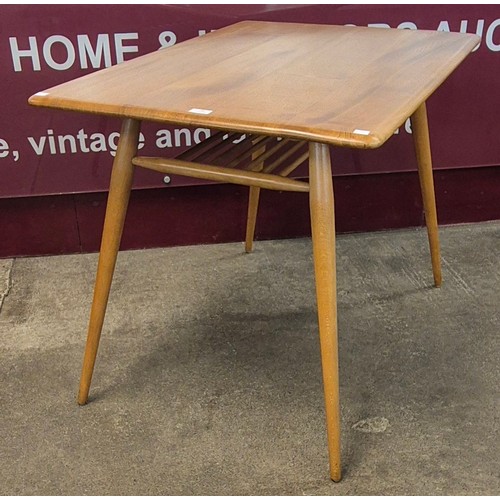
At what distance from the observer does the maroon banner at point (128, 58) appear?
1623 millimetres

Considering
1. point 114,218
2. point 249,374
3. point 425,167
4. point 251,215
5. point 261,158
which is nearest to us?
→ point 114,218

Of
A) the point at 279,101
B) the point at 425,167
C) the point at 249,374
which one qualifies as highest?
the point at 279,101

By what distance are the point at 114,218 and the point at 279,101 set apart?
362mm

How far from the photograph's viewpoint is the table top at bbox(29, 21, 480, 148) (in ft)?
3.05

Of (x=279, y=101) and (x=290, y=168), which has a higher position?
(x=279, y=101)

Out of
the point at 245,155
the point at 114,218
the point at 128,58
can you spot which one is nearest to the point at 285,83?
the point at 245,155

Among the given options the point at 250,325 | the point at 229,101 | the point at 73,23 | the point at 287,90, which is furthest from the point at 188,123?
the point at 73,23

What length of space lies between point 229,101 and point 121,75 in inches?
10.0

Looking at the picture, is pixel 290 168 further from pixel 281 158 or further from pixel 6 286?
pixel 6 286

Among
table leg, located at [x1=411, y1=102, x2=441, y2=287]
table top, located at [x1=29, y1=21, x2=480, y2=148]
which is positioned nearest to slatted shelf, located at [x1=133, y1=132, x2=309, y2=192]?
table top, located at [x1=29, y1=21, x2=480, y2=148]

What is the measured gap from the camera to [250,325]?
5.09 ft

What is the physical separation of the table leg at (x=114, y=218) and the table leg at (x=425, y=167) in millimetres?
639

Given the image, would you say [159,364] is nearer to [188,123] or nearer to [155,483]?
[155,483]

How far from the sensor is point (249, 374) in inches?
54.8
